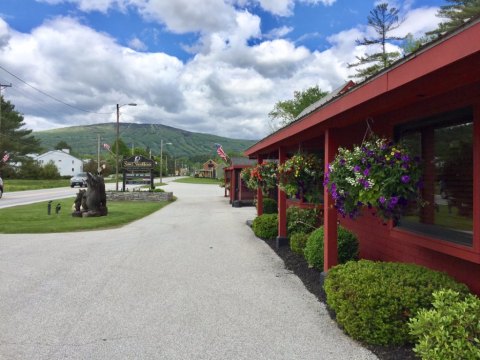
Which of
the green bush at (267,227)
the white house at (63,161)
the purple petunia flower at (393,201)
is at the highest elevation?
the white house at (63,161)

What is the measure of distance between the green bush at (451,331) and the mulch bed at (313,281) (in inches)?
20.7

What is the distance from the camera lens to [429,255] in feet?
15.6

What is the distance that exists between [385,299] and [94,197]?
48.1 ft

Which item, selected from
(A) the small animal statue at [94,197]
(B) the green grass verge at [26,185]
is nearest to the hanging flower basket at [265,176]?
(A) the small animal statue at [94,197]

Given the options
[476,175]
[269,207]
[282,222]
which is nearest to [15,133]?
[269,207]

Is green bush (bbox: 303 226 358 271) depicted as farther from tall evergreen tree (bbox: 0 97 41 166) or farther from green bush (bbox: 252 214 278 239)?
tall evergreen tree (bbox: 0 97 41 166)

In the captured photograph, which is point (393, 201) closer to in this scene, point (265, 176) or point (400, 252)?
A: point (400, 252)

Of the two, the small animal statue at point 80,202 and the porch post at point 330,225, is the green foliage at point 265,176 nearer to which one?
the porch post at point 330,225

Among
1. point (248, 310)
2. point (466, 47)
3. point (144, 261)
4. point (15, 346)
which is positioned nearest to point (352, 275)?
point (248, 310)

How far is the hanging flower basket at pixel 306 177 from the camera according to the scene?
7.23 metres

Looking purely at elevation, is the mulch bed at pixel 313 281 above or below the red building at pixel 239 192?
below

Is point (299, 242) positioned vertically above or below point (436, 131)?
below

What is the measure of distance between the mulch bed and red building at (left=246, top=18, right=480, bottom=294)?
1.69 feet

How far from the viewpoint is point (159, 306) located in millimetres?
5250
